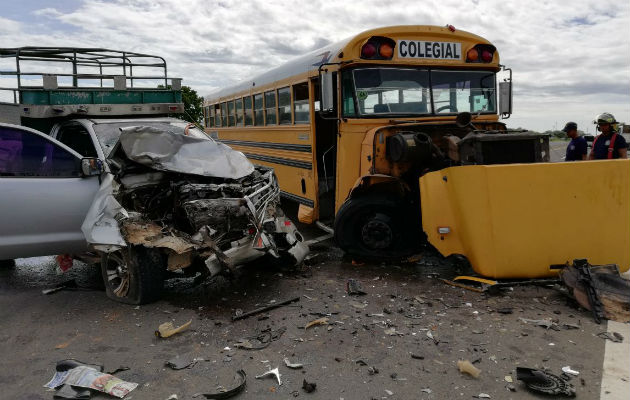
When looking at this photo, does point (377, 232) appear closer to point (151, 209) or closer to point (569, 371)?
point (151, 209)

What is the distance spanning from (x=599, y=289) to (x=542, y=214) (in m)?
0.84

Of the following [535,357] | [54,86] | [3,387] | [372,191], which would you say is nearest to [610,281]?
[535,357]

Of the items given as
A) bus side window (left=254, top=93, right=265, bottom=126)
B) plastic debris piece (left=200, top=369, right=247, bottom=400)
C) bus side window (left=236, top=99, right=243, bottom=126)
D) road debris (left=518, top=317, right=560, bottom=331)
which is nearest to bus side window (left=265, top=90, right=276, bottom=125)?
bus side window (left=254, top=93, right=265, bottom=126)

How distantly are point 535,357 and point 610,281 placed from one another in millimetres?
1506

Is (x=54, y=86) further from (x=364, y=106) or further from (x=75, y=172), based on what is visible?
(x=364, y=106)

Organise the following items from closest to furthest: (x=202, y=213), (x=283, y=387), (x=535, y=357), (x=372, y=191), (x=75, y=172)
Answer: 1. (x=283, y=387)
2. (x=535, y=357)
3. (x=202, y=213)
4. (x=75, y=172)
5. (x=372, y=191)

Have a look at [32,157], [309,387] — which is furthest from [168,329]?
[32,157]

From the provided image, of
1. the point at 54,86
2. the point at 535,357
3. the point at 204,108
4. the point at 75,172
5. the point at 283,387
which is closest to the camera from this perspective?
the point at 283,387

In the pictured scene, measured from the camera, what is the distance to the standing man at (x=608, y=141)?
7.14 m

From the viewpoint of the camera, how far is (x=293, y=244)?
5.63m

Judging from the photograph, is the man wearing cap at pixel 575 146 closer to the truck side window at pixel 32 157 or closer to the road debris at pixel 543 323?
the road debris at pixel 543 323

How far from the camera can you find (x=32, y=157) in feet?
17.1

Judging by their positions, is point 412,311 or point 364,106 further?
point 364,106

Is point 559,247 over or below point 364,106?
below
